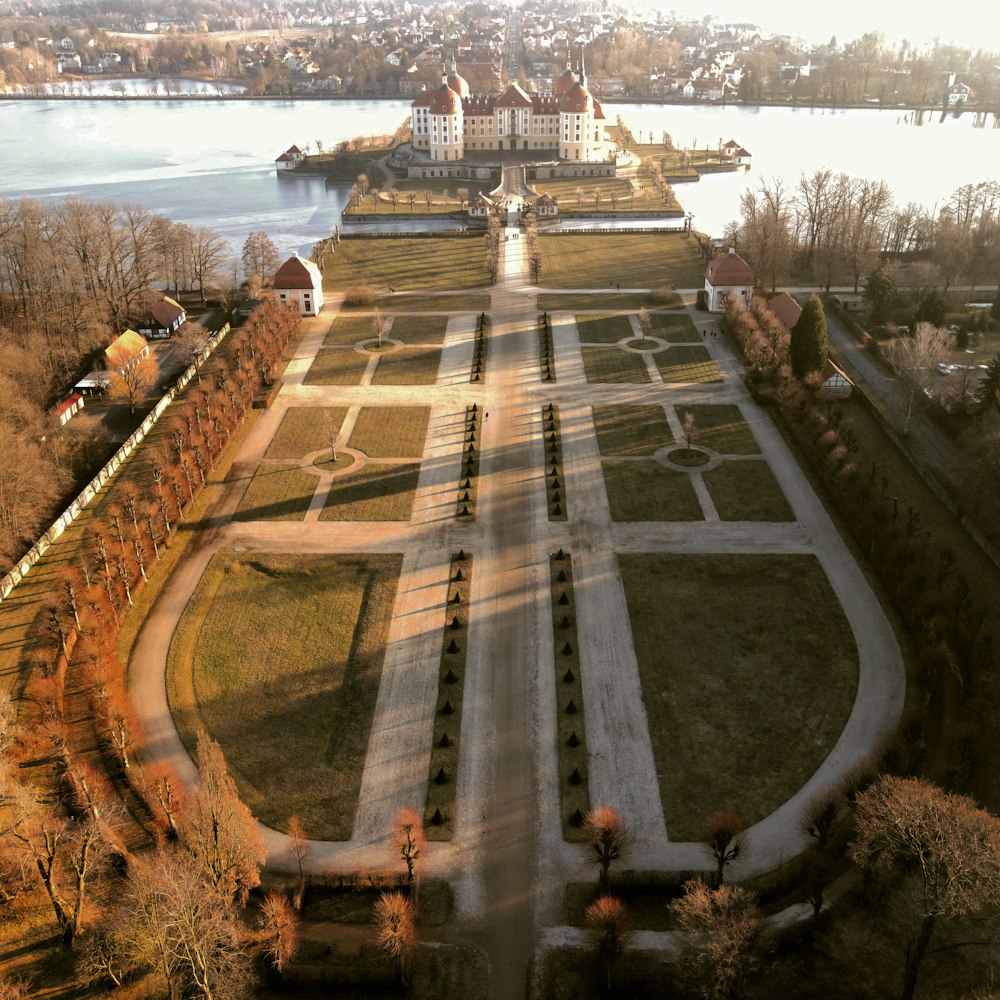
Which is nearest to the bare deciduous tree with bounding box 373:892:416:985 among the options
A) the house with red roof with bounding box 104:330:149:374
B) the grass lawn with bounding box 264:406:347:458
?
the grass lawn with bounding box 264:406:347:458

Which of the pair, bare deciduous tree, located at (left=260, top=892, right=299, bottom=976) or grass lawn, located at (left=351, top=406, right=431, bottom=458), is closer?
bare deciduous tree, located at (left=260, top=892, right=299, bottom=976)

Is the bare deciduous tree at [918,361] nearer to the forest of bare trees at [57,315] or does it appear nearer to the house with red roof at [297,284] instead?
the house with red roof at [297,284]

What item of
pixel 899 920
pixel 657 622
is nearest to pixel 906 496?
pixel 657 622

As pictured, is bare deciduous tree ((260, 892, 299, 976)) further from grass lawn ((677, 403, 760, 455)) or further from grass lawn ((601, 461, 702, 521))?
grass lawn ((677, 403, 760, 455))

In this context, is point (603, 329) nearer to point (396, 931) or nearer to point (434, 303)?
point (434, 303)

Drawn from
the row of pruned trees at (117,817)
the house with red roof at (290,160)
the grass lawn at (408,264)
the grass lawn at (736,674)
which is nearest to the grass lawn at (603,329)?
the grass lawn at (408,264)
